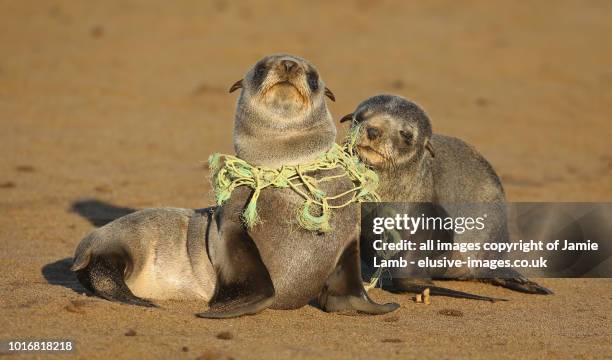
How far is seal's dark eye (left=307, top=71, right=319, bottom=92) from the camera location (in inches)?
240

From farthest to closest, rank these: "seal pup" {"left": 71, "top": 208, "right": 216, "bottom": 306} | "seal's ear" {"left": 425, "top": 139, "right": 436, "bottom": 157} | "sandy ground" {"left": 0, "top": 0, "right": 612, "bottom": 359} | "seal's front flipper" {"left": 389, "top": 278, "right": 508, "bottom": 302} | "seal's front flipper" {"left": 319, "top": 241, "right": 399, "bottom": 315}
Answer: "seal's ear" {"left": 425, "top": 139, "right": 436, "bottom": 157} → "seal's front flipper" {"left": 389, "top": 278, "right": 508, "bottom": 302} → "seal pup" {"left": 71, "top": 208, "right": 216, "bottom": 306} → "seal's front flipper" {"left": 319, "top": 241, "right": 399, "bottom": 315} → "sandy ground" {"left": 0, "top": 0, "right": 612, "bottom": 359}

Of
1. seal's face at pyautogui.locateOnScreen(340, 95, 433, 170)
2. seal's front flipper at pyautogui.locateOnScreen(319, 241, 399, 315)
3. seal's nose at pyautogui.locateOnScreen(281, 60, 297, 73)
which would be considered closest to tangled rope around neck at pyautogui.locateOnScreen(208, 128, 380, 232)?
seal's front flipper at pyautogui.locateOnScreen(319, 241, 399, 315)

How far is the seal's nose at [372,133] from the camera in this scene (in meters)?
7.13

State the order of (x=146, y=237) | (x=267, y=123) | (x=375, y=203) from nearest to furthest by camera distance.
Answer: (x=267, y=123) < (x=146, y=237) < (x=375, y=203)

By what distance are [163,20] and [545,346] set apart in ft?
48.7

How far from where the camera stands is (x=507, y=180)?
11609 millimetres

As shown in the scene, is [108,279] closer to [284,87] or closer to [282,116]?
[282,116]

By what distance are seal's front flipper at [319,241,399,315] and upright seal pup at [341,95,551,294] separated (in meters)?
0.98

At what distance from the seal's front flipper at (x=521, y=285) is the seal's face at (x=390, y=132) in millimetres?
1129

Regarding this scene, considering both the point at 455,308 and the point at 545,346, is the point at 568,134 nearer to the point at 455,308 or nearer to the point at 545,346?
the point at 455,308

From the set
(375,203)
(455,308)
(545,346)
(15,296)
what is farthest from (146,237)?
(545,346)

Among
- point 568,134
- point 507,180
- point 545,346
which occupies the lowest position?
point 545,346

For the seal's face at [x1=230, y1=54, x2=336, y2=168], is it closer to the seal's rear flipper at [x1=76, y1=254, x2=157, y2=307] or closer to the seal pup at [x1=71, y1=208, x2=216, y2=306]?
the seal pup at [x1=71, y1=208, x2=216, y2=306]

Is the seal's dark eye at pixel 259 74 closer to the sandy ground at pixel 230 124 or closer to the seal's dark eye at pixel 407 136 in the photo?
the sandy ground at pixel 230 124
